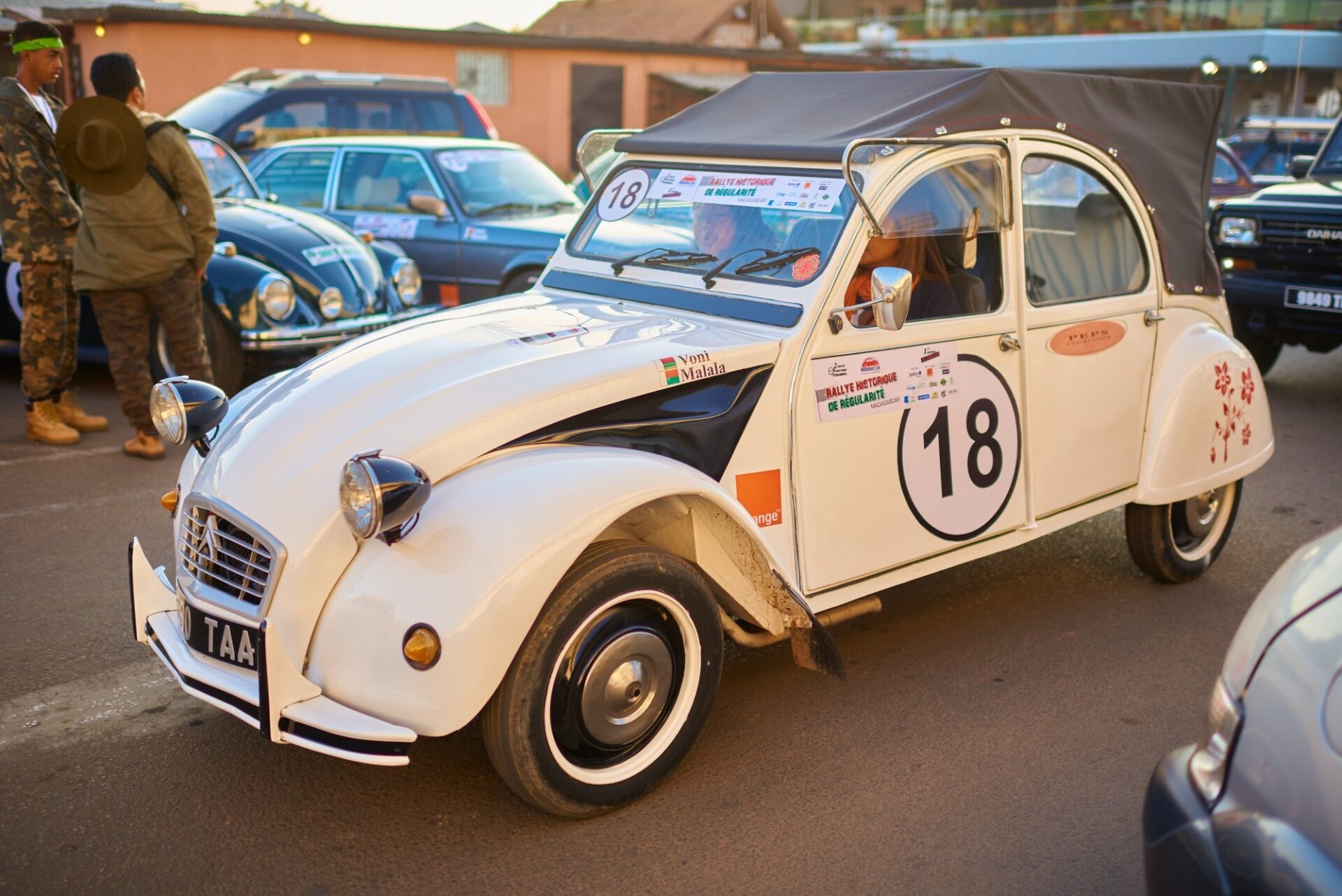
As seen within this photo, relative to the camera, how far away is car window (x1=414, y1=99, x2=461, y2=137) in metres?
12.5

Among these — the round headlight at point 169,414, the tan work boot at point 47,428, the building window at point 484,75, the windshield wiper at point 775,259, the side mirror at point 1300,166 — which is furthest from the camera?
the building window at point 484,75

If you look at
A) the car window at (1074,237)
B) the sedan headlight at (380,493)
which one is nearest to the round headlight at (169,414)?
the sedan headlight at (380,493)

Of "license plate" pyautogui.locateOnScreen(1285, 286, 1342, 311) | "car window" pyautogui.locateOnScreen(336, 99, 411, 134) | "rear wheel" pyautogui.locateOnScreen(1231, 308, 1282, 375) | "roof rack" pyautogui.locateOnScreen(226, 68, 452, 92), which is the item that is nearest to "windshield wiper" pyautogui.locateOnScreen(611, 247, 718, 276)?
"license plate" pyautogui.locateOnScreen(1285, 286, 1342, 311)

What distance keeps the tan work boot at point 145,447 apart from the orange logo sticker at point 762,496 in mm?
4245

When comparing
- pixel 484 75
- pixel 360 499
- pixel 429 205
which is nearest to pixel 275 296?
pixel 429 205

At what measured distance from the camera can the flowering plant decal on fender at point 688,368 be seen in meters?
3.51

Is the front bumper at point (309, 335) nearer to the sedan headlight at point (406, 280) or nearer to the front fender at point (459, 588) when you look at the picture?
the sedan headlight at point (406, 280)

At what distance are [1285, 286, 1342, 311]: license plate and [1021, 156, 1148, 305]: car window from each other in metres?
4.34

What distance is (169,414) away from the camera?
12.2ft

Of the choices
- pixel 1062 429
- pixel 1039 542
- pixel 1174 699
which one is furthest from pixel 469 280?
pixel 1174 699

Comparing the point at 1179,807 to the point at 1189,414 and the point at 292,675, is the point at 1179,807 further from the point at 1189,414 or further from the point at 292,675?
the point at 1189,414

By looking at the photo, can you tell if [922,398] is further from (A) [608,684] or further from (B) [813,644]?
(A) [608,684]

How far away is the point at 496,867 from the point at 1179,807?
1.68 m

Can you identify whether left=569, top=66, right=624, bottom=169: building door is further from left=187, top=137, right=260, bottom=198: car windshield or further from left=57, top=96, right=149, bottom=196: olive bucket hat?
left=57, top=96, right=149, bottom=196: olive bucket hat
